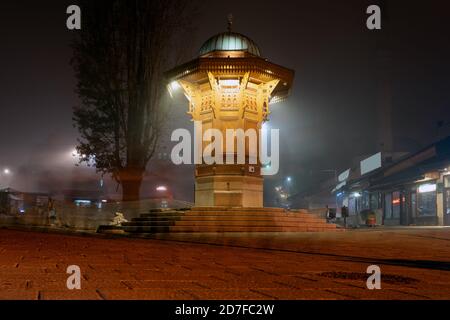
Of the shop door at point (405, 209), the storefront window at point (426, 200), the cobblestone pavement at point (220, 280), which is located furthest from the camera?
the shop door at point (405, 209)

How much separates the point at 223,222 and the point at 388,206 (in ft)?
90.8

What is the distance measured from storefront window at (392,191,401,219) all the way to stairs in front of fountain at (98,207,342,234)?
68.8ft

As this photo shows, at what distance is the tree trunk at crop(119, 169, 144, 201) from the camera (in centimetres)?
2681

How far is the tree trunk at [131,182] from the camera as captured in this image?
88.0ft

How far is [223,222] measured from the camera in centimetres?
1845

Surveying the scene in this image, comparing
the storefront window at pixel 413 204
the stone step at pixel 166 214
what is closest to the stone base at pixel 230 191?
the stone step at pixel 166 214

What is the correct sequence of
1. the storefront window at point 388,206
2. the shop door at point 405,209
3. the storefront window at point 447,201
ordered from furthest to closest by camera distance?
the storefront window at point 388,206 → the shop door at point 405,209 → the storefront window at point 447,201

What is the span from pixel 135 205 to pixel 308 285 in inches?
886

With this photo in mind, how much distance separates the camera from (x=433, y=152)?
107 ft

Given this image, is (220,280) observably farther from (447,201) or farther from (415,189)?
(415,189)

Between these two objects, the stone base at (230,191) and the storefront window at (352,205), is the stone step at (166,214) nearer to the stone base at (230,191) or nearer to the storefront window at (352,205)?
the stone base at (230,191)

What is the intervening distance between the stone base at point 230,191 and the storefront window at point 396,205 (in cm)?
2122
